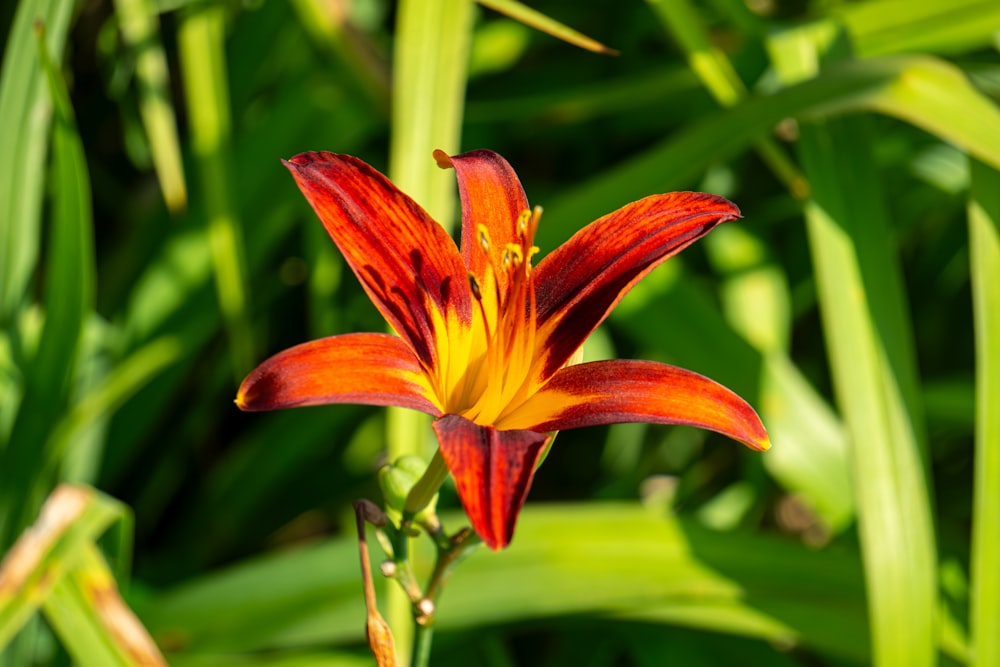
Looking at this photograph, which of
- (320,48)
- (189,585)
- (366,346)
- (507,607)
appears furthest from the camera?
(320,48)

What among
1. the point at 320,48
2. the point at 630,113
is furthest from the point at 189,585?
the point at 630,113

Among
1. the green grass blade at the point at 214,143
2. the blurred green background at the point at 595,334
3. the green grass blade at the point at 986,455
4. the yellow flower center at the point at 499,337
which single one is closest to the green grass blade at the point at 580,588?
the blurred green background at the point at 595,334

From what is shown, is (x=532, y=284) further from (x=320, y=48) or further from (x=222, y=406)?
(x=222, y=406)

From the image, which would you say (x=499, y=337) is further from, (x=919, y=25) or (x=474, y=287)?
(x=919, y=25)

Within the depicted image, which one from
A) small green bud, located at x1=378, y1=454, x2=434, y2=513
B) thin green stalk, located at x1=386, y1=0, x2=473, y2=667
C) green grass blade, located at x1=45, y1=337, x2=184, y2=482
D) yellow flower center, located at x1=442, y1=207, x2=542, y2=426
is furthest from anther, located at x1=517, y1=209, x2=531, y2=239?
green grass blade, located at x1=45, y1=337, x2=184, y2=482

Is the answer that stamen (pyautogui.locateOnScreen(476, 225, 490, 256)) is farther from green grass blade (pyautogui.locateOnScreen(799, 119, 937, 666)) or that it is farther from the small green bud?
green grass blade (pyautogui.locateOnScreen(799, 119, 937, 666))

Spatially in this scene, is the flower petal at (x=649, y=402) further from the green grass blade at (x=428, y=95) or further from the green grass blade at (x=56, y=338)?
the green grass blade at (x=56, y=338)

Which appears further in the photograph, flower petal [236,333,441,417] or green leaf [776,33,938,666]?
green leaf [776,33,938,666]
